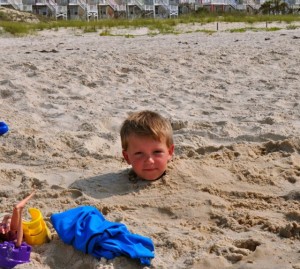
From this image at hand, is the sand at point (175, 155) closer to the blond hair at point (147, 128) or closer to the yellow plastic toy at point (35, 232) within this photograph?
the yellow plastic toy at point (35, 232)

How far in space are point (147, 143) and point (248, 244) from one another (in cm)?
97

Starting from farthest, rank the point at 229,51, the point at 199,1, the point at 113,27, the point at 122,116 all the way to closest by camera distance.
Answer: the point at 199,1, the point at 113,27, the point at 229,51, the point at 122,116

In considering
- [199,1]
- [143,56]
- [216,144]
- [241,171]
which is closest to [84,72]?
[143,56]

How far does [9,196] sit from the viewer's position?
123 inches

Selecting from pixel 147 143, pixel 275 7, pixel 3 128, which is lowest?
pixel 3 128

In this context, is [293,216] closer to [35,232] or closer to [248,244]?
[248,244]

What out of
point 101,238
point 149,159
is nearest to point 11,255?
point 101,238

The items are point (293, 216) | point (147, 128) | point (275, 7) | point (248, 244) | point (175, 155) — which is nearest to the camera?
point (248, 244)

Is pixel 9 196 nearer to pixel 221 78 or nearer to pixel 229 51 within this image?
pixel 221 78

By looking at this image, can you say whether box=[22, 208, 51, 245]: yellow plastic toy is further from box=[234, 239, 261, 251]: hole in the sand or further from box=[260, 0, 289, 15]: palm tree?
box=[260, 0, 289, 15]: palm tree

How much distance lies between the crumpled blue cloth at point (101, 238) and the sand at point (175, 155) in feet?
0.13

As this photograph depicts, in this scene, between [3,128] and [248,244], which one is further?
[3,128]

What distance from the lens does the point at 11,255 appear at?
2.23m

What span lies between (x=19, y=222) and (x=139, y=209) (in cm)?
76
